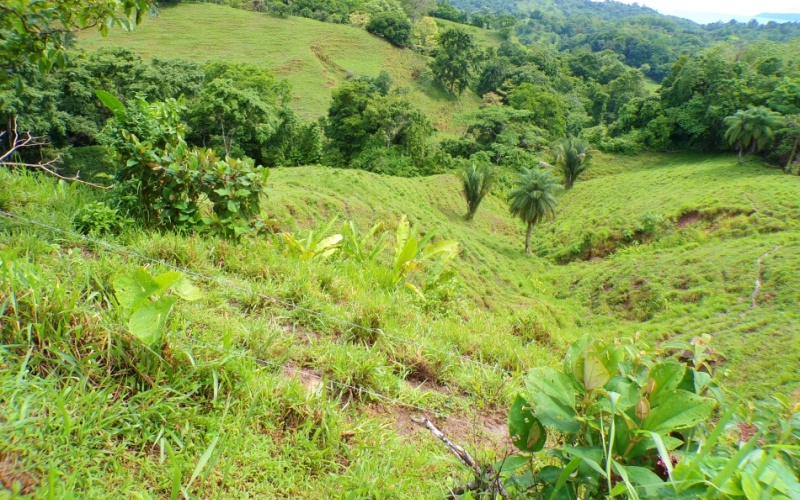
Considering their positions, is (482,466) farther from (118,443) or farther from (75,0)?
(75,0)

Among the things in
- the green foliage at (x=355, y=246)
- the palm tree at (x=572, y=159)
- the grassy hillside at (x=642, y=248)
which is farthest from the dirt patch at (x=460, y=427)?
the palm tree at (x=572, y=159)

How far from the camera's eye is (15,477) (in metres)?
1.33

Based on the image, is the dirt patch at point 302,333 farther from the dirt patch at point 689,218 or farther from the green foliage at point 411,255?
the dirt patch at point 689,218

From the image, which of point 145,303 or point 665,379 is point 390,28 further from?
point 665,379

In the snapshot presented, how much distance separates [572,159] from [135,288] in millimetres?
36727

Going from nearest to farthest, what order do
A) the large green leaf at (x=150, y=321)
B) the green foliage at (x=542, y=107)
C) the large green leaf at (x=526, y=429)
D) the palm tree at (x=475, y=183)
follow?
the large green leaf at (x=526, y=429), the large green leaf at (x=150, y=321), the palm tree at (x=475, y=183), the green foliage at (x=542, y=107)

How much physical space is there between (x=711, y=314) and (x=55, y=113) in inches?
1161

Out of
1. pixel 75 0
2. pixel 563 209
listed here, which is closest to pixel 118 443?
pixel 75 0

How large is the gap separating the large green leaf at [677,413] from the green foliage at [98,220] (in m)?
3.50

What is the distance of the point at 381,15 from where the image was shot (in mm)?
61156

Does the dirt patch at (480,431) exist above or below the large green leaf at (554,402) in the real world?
below

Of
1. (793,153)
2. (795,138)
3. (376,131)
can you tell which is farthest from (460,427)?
(795,138)

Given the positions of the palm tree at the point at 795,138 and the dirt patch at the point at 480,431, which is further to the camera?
the palm tree at the point at 795,138

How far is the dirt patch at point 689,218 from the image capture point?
928 inches
